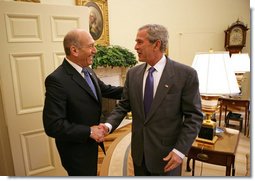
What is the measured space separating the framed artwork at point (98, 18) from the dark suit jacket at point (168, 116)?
2396 millimetres

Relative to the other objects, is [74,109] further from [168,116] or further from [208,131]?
[208,131]

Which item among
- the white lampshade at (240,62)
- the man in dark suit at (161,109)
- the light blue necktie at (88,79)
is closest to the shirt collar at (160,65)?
the man in dark suit at (161,109)

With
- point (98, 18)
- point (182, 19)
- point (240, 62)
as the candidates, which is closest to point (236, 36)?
point (240, 62)

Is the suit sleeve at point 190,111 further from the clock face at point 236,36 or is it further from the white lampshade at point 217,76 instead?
the clock face at point 236,36

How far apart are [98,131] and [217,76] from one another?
2.72 ft

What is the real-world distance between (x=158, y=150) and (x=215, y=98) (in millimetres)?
636

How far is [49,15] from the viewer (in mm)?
1656

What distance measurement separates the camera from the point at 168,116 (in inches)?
42.3

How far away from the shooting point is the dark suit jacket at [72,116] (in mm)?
1127

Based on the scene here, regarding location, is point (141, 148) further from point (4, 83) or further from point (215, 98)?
point (4, 83)

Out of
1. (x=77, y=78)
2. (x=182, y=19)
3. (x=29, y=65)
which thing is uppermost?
(x=182, y=19)

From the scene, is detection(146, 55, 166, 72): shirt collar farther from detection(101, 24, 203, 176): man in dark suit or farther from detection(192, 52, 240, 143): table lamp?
detection(192, 52, 240, 143): table lamp

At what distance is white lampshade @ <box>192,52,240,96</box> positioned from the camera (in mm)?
1287

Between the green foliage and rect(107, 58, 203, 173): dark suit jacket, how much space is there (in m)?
2.19
